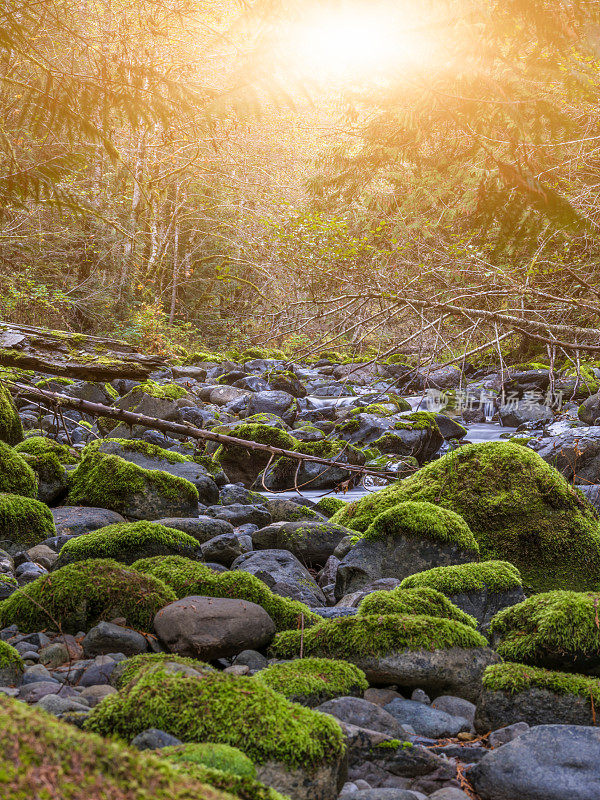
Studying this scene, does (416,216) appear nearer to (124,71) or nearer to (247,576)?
(124,71)

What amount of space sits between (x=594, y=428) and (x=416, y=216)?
5.26 metres

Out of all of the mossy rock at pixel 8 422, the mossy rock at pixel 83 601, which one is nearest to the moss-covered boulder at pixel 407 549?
the mossy rock at pixel 83 601

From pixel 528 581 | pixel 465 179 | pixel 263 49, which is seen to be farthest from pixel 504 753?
pixel 465 179

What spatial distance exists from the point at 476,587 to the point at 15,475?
3.79m

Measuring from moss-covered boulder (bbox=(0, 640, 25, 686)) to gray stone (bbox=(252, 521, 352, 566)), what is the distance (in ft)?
8.89

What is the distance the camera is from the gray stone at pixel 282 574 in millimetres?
4008

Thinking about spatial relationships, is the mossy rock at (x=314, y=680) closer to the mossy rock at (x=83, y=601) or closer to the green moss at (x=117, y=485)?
the mossy rock at (x=83, y=601)

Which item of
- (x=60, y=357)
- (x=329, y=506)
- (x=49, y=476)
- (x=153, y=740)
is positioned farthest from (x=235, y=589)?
(x=60, y=357)

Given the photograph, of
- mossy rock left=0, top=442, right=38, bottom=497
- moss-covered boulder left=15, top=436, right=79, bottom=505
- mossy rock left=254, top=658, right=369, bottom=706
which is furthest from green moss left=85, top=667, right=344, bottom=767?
moss-covered boulder left=15, top=436, right=79, bottom=505

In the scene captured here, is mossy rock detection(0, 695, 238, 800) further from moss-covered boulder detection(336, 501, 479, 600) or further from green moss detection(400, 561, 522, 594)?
moss-covered boulder detection(336, 501, 479, 600)

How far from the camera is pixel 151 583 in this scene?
10.4 feet

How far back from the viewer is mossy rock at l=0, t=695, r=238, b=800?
85 cm

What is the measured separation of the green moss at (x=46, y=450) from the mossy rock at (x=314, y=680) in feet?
13.6

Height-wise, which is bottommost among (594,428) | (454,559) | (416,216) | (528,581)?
(594,428)
